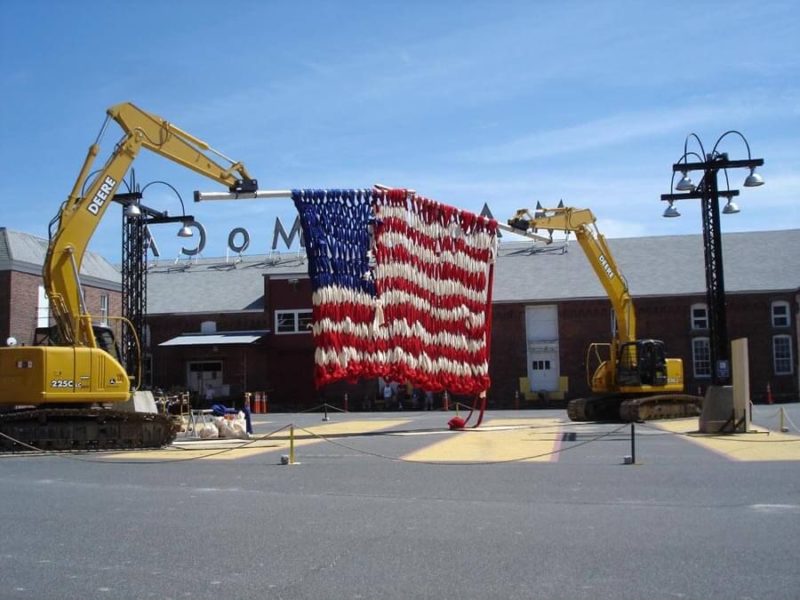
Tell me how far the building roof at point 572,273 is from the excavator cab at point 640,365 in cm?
1899

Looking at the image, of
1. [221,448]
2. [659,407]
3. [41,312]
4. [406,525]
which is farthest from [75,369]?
[41,312]

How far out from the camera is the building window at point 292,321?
50.8 m

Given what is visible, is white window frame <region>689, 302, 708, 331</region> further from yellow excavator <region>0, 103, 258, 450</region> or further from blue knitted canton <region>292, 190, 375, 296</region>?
yellow excavator <region>0, 103, 258, 450</region>

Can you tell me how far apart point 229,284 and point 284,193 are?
118 feet

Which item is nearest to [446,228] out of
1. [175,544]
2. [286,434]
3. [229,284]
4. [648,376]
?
[286,434]

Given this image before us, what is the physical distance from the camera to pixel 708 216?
26.2m

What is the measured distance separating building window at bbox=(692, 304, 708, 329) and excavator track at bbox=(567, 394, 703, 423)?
59.9 feet

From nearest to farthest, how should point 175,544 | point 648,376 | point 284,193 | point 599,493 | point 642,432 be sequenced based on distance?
point 175,544
point 599,493
point 284,193
point 642,432
point 648,376

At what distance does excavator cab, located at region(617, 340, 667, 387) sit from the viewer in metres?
29.6

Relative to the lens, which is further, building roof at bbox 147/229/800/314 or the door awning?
the door awning

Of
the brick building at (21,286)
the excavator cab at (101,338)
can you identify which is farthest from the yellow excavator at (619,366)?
the brick building at (21,286)

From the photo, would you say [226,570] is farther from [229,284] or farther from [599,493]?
[229,284]

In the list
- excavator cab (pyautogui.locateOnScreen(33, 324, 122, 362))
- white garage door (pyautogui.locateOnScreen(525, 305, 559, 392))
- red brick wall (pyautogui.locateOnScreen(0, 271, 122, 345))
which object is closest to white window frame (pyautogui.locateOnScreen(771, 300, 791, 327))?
white garage door (pyautogui.locateOnScreen(525, 305, 559, 392))

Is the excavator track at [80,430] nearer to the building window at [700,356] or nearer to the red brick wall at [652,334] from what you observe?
the red brick wall at [652,334]
